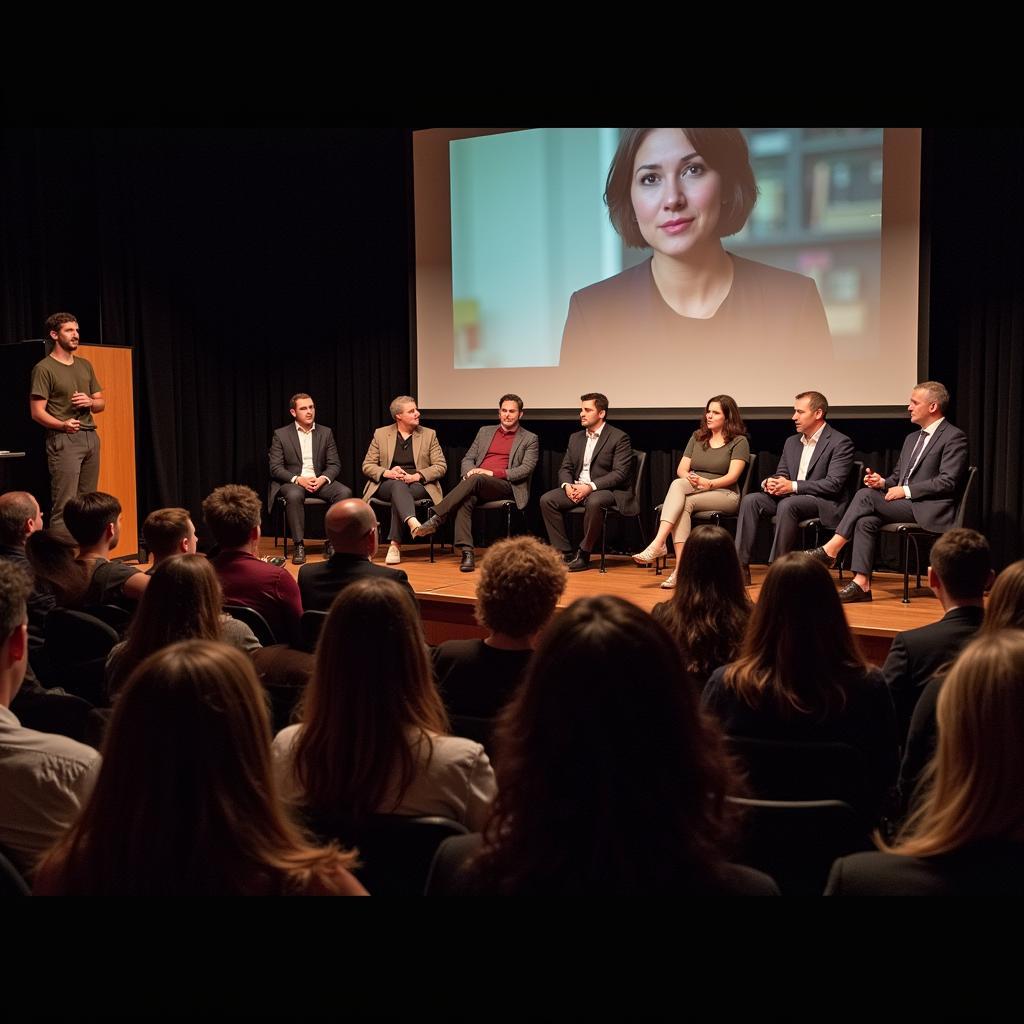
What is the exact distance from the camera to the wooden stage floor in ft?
15.7

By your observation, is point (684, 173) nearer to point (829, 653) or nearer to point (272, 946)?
point (829, 653)

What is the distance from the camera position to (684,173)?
6.81m

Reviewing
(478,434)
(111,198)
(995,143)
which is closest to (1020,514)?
(995,143)

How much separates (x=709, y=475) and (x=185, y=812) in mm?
5517

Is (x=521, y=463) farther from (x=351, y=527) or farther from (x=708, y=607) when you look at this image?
(x=708, y=607)

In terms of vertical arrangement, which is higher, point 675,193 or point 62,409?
point 675,193

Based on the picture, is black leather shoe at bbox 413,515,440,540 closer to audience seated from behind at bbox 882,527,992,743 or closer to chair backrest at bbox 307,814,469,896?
audience seated from behind at bbox 882,527,992,743

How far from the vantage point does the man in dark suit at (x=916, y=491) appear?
552 centimetres

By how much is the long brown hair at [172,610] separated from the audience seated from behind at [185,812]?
1.16 m

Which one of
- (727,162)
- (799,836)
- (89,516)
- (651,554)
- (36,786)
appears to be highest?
(727,162)

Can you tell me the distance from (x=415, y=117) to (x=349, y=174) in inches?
231

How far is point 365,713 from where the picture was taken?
1733 millimetres

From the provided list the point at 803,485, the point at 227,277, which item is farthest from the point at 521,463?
the point at 227,277

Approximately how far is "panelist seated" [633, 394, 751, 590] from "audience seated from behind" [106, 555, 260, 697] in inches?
163
